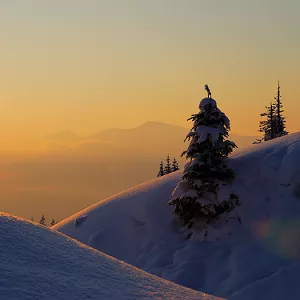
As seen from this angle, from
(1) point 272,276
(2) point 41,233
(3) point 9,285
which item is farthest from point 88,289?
(1) point 272,276

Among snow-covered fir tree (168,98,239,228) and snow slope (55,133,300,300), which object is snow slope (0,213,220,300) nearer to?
snow slope (55,133,300,300)

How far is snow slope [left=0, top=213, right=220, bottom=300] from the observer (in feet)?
22.6

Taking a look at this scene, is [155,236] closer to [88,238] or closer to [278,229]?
[88,238]

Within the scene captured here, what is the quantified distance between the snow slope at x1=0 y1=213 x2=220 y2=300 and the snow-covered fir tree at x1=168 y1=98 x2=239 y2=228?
9.67 metres

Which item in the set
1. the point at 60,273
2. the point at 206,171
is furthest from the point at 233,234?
the point at 60,273

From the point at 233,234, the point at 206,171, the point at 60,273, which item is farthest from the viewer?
the point at 206,171

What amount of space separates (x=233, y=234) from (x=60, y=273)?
1208 centimetres

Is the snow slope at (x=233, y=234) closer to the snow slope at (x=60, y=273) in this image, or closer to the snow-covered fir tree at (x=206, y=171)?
→ the snow-covered fir tree at (x=206, y=171)

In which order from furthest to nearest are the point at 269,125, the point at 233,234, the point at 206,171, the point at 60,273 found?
the point at 269,125 < the point at 206,171 < the point at 233,234 < the point at 60,273

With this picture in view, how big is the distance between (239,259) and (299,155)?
6352 mm

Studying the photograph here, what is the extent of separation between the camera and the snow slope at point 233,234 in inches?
629

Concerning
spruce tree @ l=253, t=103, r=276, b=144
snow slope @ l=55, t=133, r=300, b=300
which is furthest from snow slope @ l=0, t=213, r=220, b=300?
spruce tree @ l=253, t=103, r=276, b=144

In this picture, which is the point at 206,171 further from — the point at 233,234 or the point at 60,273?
the point at 60,273

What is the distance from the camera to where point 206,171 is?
1927 cm
